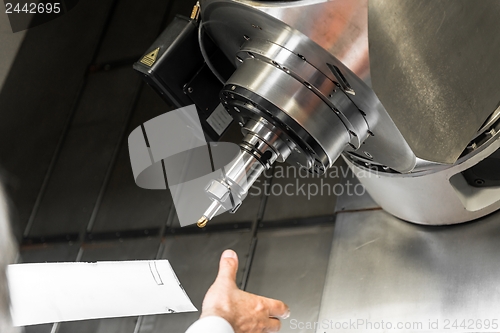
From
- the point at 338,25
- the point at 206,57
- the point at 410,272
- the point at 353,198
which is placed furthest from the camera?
the point at 353,198

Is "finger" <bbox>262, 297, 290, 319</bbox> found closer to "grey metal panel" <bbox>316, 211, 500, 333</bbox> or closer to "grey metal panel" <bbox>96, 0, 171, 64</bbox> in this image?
"grey metal panel" <bbox>316, 211, 500, 333</bbox>

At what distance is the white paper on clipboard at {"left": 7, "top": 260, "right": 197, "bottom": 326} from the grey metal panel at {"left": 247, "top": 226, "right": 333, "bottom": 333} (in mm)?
273

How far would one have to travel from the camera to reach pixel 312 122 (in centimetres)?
79

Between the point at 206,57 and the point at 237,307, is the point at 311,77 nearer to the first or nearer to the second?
the point at 206,57

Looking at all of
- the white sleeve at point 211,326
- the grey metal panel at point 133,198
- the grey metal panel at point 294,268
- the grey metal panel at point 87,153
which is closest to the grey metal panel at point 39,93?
the grey metal panel at point 87,153

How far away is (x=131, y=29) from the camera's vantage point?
1015mm

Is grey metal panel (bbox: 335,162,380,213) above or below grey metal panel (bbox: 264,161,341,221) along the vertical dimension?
above

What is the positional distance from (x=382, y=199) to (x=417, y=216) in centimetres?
7

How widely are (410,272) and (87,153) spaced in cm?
63

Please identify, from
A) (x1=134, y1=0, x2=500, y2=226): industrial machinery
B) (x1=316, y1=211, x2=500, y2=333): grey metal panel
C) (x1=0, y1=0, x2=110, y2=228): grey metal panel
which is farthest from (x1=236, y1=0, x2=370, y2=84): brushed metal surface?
(x1=316, y1=211, x2=500, y2=333): grey metal panel

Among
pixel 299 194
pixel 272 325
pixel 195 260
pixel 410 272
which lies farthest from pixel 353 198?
pixel 272 325

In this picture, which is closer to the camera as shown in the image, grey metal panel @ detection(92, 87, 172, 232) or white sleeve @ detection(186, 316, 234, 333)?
white sleeve @ detection(186, 316, 234, 333)

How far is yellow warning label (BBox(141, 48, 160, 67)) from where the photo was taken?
2.96 feet

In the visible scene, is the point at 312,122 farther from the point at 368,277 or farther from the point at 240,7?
the point at 368,277
